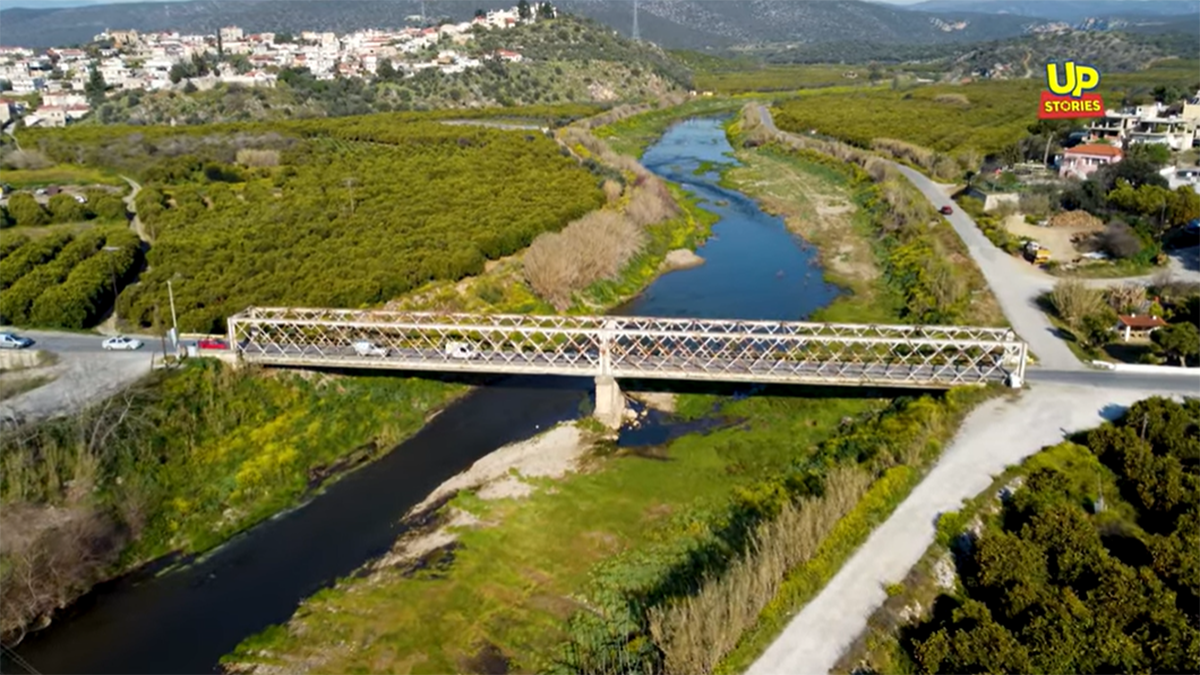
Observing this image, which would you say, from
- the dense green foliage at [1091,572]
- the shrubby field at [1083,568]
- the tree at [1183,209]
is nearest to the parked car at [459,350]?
the shrubby field at [1083,568]

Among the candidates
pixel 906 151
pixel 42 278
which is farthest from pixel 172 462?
pixel 906 151

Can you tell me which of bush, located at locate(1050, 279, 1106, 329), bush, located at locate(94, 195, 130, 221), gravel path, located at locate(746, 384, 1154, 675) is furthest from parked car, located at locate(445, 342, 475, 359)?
bush, located at locate(94, 195, 130, 221)

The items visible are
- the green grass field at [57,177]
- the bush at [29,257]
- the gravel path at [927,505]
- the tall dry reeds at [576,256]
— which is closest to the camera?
the gravel path at [927,505]

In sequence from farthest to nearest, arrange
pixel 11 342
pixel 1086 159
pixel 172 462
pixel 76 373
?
1. pixel 1086 159
2. pixel 11 342
3. pixel 76 373
4. pixel 172 462

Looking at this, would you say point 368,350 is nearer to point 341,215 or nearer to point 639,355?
point 639,355

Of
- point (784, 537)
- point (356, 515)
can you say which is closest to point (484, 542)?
point (356, 515)

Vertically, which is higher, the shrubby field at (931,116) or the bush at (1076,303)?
the shrubby field at (931,116)

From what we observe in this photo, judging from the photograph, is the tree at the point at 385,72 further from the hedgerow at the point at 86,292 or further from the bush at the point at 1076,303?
the bush at the point at 1076,303
